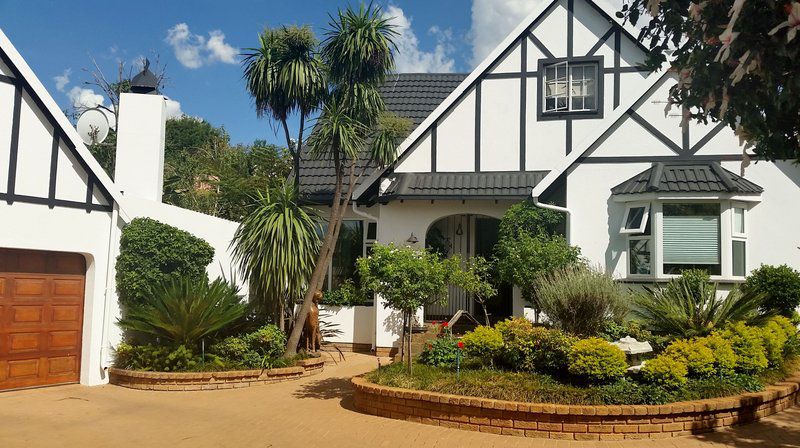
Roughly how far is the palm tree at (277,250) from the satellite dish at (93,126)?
494cm

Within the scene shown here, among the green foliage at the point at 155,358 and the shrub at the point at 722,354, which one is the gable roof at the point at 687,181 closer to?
the shrub at the point at 722,354

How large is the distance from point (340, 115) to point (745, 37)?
8910mm

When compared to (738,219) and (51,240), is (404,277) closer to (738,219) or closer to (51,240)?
(51,240)

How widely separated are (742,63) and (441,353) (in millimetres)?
6622

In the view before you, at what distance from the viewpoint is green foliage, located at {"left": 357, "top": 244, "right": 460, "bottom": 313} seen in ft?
31.7

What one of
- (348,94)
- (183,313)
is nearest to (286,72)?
(348,94)

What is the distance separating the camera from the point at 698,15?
17.4 ft

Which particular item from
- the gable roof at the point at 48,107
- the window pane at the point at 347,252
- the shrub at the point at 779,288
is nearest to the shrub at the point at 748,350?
the shrub at the point at 779,288

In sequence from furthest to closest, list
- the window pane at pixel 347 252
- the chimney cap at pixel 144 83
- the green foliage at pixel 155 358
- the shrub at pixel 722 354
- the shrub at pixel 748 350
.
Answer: the window pane at pixel 347 252 < the chimney cap at pixel 144 83 < the green foliage at pixel 155 358 < the shrub at pixel 748 350 < the shrub at pixel 722 354

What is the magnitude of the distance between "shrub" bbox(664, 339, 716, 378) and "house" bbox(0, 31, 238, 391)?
30.7 feet

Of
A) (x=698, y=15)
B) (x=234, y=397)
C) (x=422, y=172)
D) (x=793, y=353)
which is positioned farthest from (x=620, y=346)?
(x=422, y=172)

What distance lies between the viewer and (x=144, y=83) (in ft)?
46.6

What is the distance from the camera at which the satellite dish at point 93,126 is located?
15.8m

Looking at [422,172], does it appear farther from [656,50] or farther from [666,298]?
[656,50]
